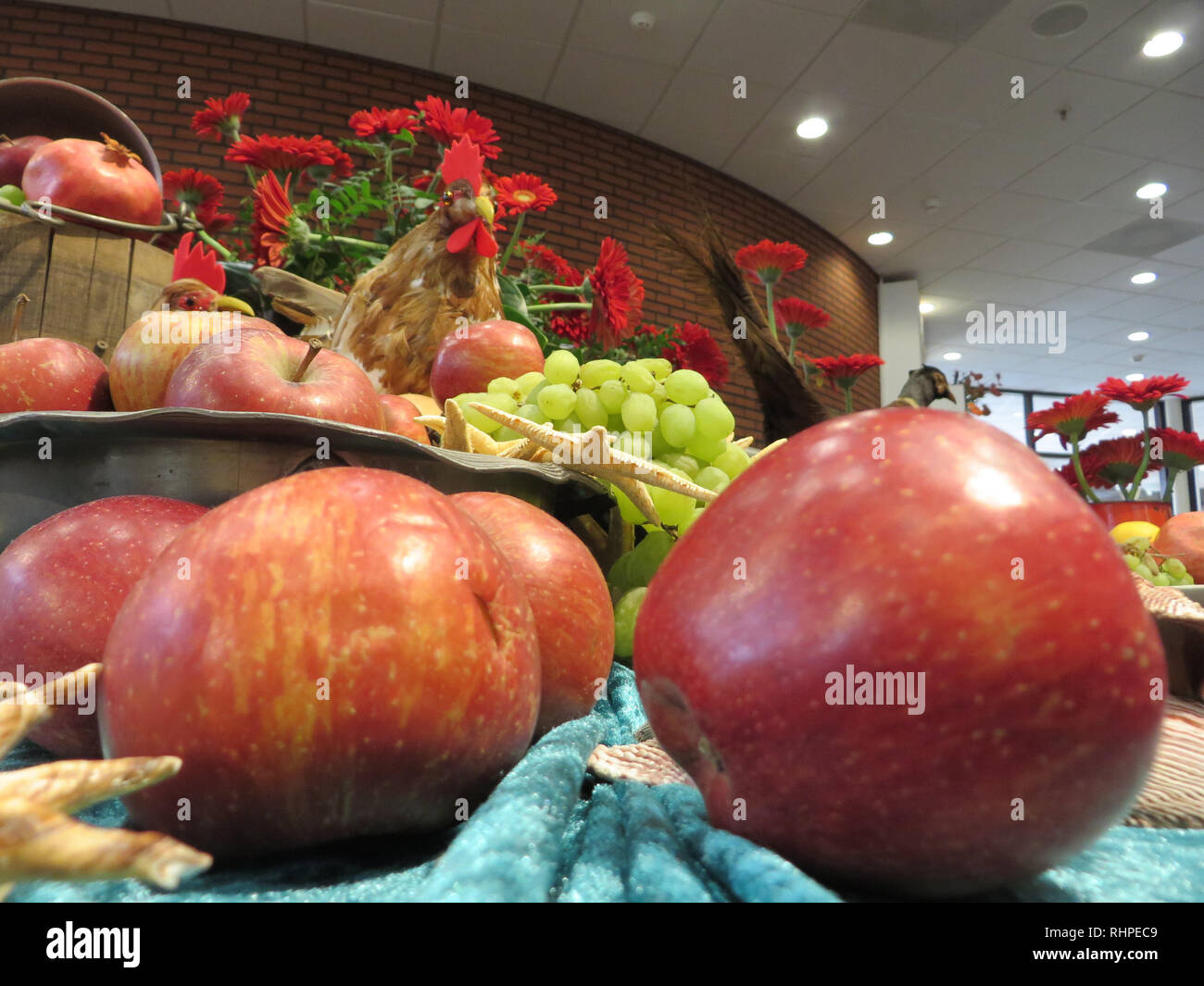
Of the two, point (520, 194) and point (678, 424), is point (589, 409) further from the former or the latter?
point (520, 194)

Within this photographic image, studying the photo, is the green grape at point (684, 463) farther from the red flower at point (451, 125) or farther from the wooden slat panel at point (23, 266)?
the wooden slat panel at point (23, 266)

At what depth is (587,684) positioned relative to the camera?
1.81 feet

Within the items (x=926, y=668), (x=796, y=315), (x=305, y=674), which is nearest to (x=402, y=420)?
(x=305, y=674)

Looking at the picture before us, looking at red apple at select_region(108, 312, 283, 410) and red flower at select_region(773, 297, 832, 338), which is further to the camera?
red flower at select_region(773, 297, 832, 338)

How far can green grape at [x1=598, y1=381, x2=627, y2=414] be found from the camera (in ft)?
2.95

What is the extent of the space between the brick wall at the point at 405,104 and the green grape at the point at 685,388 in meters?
2.41

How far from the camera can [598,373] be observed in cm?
92

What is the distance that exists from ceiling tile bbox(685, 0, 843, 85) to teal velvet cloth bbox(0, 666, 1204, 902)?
391cm

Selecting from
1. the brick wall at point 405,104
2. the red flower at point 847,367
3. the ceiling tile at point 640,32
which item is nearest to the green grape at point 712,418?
the red flower at point 847,367

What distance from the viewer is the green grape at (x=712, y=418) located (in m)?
0.88

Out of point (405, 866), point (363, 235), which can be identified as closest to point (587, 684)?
point (405, 866)

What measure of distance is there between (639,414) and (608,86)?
396 cm

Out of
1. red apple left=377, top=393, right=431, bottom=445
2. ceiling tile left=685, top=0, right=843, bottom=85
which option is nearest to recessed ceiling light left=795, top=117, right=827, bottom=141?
ceiling tile left=685, top=0, right=843, bottom=85

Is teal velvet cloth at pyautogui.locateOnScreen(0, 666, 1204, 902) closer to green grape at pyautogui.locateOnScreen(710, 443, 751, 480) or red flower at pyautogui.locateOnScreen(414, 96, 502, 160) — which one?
green grape at pyautogui.locateOnScreen(710, 443, 751, 480)
